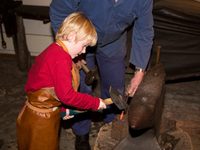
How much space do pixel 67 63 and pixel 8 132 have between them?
1.61 m

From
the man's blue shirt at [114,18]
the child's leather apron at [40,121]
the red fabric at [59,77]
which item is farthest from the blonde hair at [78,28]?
the child's leather apron at [40,121]

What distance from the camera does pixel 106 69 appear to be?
2535mm

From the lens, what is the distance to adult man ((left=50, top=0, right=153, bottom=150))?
2078 millimetres

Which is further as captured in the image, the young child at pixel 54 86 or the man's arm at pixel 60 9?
the man's arm at pixel 60 9

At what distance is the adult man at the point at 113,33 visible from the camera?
2.08 meters

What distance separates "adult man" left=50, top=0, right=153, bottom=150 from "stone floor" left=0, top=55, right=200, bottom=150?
425mm

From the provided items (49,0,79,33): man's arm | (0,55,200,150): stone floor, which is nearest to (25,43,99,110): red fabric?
(49,0,79,33): man's arm

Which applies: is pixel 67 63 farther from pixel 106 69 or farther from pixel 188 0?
pixel 188 0

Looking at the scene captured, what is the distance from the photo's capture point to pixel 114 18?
2137 millimetres

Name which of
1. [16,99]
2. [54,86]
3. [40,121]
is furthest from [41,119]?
[16,99]

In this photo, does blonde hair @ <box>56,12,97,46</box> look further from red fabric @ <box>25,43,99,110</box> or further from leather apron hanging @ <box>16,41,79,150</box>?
leather apron hanging @ <box>16,41,79,150</box>

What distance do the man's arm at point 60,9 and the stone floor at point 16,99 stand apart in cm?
136

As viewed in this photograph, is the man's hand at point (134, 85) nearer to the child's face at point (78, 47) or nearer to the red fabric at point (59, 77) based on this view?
the red fabric at point (59, 77)

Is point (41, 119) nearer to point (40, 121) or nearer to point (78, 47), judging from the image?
point (40, 121)
